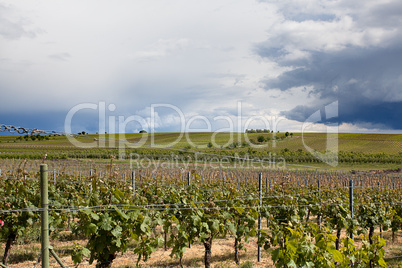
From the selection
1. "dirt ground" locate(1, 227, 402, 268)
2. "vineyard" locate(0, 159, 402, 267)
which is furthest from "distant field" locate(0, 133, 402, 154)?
"vineyard" locate(0, 159, 402, 267)

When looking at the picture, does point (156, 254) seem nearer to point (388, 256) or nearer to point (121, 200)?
point (121, 200)

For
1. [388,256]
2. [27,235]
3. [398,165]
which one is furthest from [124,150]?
[388,256]

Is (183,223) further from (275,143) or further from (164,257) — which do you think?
(275,143)

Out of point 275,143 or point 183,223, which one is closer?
point 183,223

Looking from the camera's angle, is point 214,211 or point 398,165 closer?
point 214,211

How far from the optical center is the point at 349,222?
8352 mm

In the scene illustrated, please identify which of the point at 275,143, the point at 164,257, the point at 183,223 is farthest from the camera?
the point at 275,143

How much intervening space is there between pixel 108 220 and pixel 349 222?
6.43 metres

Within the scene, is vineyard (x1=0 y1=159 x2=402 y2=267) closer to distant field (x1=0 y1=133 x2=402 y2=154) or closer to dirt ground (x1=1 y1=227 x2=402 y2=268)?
dirt ground (x1=1 y1=227 x2=402 y2=268)

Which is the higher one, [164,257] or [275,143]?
[275,143]

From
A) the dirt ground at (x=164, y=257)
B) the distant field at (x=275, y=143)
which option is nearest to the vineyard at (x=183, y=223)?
the dirt ground at (x=164, y=257)

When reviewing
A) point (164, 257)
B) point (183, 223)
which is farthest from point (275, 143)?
point (183, 223)

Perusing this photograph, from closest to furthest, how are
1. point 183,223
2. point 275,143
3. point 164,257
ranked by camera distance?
point 183,223 → point 164,257 → point 275,143

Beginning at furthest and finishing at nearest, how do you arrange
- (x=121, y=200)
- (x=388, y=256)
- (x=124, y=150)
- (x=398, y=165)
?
1. (x=124, y=150)
2. (x=398, y=165)
3. (x=388, y=256)
4. (x=121, y=200)
